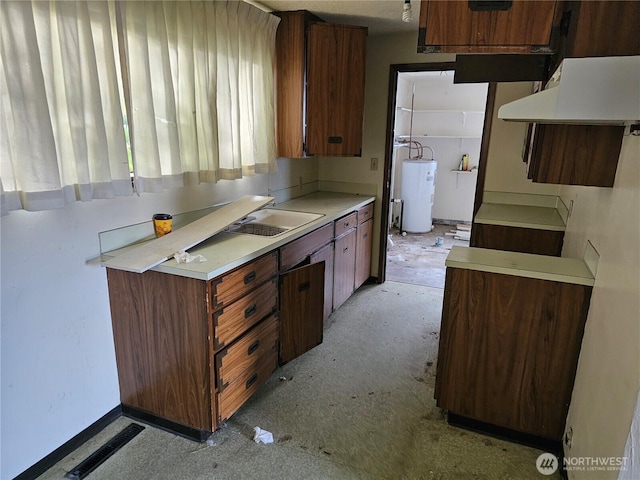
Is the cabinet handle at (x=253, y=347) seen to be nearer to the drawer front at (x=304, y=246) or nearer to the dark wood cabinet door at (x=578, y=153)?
the drawer front at (x=304, y=246)

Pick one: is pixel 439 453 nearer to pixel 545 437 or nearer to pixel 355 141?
pixel 545 437

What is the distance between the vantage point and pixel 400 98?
621cm

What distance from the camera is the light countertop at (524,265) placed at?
173 centimetres

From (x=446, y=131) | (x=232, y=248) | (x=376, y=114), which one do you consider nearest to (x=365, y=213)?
(x=376, y=114)

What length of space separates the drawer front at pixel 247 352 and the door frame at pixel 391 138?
73.3 inches

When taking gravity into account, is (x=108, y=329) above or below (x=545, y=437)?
above

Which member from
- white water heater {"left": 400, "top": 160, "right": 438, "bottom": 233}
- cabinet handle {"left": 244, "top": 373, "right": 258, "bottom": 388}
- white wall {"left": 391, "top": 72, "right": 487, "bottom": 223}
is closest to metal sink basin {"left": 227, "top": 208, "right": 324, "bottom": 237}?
cabinet handle {"left": 244, "top": 373, "right": 258, "bottom": 388}

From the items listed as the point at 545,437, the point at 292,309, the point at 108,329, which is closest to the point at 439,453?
the point at 545,437

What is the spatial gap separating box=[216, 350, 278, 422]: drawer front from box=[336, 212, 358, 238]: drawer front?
1118mm

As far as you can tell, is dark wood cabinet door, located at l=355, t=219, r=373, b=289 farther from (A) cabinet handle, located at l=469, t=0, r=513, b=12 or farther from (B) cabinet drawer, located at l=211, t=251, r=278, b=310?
(A) cabinet handle, located at l=469, t=0, r=513, b=12

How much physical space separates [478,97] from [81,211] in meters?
6.03

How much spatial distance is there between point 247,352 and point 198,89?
138cm

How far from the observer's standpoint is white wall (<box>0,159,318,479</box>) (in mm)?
1520

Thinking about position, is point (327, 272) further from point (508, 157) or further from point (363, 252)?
point (508, 157)
